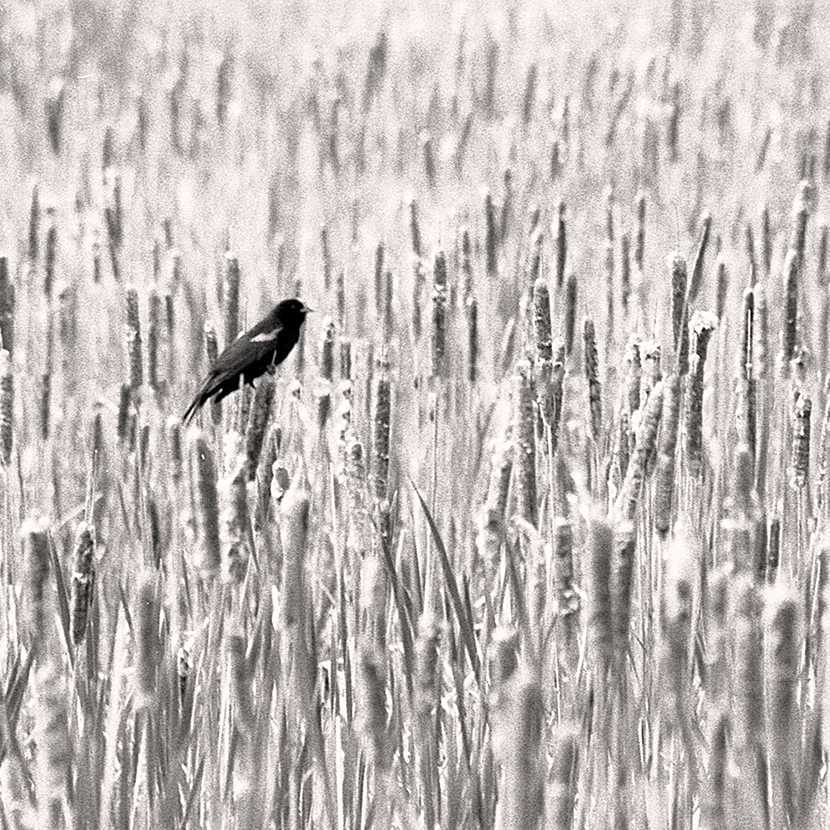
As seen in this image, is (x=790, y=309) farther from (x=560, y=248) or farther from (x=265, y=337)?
(x=265, y=337)

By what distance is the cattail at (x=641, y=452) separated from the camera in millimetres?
1274

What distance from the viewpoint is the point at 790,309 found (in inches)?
77.2

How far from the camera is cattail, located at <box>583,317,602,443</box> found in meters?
1.73

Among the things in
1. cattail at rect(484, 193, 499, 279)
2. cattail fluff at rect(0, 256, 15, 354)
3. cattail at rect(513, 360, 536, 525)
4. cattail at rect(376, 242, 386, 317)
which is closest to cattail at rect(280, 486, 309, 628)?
cattail at rect(513, 360, 536, 525)

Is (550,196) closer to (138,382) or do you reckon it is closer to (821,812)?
(138,382)

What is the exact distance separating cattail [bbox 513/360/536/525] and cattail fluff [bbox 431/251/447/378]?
545 millimetres

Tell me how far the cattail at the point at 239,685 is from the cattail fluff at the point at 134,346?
829 mm

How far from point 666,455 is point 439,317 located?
0.67m

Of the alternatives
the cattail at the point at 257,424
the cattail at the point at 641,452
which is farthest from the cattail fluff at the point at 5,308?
the cattail at the point at 641,452

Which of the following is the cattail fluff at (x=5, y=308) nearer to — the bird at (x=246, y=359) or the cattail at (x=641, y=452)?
the bird at (x=246, y=359)

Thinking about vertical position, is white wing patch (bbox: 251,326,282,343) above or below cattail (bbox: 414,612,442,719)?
above

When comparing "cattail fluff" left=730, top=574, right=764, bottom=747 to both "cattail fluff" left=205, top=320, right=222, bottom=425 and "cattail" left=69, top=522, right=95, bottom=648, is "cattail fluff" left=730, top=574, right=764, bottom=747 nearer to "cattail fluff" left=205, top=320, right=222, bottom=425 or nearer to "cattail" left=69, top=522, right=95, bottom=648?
"cattail" left=69, top=522, right=95, bottom=648

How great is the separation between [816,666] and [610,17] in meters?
4.53

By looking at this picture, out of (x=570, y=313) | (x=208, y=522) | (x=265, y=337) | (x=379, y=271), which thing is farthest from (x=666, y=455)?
(x=379, y=271)
